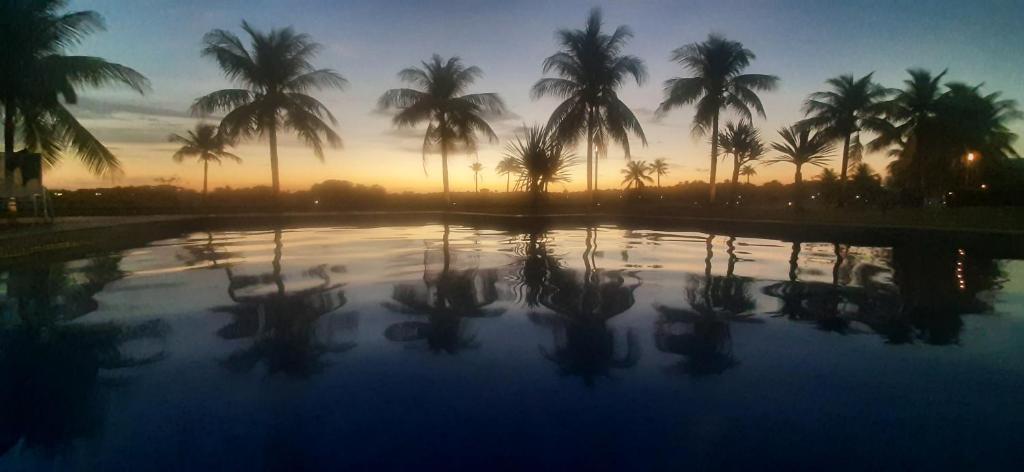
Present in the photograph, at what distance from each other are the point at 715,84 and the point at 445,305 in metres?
23.0

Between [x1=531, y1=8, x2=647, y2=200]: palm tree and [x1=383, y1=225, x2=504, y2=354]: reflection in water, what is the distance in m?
17.8

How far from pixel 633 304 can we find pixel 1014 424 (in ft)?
10.8

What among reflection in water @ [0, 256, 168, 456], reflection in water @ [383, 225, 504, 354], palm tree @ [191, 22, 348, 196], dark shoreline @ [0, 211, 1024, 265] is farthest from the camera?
palm tree @ [191, 22, 348, 196]

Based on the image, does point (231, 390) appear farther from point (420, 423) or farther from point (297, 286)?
point (297, 286)

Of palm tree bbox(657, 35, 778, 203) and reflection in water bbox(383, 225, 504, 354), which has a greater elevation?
palm tree bbox(657, 35, 778, 203)

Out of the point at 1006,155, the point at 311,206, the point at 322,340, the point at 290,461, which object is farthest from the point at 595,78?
the point at 1006,155

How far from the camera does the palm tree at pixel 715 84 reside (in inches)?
970

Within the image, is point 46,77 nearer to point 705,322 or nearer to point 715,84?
point 705,322

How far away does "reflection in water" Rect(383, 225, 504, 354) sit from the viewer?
181 inches

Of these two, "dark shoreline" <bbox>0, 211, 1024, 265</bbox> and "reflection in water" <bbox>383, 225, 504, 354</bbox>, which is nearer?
"reflection in water" <bbox>383, 225, 504, 354</bbox>

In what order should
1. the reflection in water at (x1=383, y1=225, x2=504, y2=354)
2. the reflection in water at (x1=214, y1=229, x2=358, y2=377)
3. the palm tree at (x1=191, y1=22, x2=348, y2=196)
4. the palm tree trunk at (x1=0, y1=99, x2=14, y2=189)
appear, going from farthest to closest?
the palm tree at (x1=191, y1=22, x2=348, y2=196), the palm tree trunk at (x1=0, y1=99, x2=14, y2=189), the reflection in water at (x1=383, y1=225, x2=504, y2=354), the reflection in water at (x1=214, y1=229, x2=358, y2=377)

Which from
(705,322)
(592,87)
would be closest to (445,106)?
(592,87)

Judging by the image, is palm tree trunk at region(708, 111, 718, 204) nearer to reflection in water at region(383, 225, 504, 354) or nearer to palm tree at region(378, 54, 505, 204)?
palm tree at region(378, 54, 505, 204)

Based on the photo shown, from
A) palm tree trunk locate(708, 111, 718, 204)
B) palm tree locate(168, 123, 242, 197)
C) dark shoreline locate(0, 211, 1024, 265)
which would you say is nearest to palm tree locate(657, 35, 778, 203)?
palm tree trunk locate(708, 111, 718, 204)
